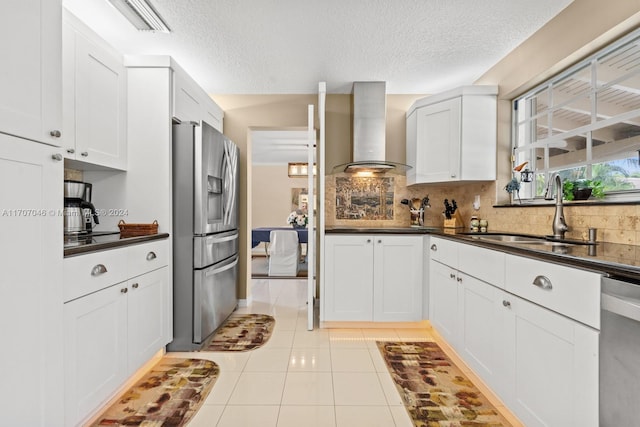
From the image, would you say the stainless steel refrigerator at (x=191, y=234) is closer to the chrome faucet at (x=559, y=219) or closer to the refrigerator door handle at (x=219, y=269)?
the refrigerator door handle at (x=219, y=269)

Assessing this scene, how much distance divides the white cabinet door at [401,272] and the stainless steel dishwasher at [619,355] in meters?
1.83

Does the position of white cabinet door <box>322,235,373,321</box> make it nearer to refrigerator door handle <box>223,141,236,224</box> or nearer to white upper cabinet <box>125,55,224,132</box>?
refrigerator door handle <box>223,141,236,224</box>

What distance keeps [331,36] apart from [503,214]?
6.82 ft

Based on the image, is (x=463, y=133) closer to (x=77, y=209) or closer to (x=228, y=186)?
(x=228, y=186)

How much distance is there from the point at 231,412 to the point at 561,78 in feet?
10.5

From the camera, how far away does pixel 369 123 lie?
130 inches

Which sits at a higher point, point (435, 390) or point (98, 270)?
point (98, 270)

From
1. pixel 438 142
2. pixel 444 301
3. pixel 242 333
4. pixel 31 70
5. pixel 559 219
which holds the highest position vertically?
pixel 438 142

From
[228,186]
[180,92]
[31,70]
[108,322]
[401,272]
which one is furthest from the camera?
[228,186]

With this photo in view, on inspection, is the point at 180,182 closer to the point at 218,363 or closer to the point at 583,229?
the point at 218,363

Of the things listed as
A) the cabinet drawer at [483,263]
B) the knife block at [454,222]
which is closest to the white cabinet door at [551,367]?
the cabinet drawer at [483,263]

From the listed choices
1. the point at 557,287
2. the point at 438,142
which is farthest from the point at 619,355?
the point at 438,142

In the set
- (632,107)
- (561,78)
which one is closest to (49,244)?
(632,107)

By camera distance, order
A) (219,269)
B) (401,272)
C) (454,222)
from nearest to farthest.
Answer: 1. (219,269)
2. (401,272)
3. (454,222)
